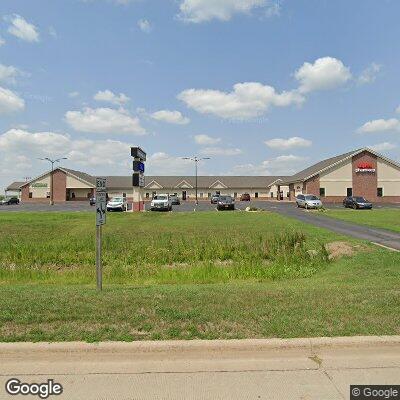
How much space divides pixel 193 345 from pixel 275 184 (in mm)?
77522

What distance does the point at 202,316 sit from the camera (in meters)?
4.81

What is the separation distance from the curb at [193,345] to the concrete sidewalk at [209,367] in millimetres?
11

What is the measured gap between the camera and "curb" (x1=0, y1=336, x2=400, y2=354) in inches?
157

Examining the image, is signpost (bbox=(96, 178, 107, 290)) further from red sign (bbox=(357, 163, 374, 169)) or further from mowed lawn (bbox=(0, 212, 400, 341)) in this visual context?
red sign (bbox=(357, 163, 374, 169))

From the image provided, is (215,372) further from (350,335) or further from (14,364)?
(14,364)

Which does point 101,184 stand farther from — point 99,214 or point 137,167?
point 137,167

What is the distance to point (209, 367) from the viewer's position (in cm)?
371

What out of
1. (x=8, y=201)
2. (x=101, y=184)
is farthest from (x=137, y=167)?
(x=8, y=201)

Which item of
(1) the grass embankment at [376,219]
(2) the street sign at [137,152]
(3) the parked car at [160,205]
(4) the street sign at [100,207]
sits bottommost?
(1) the grass embankment at [376,219]

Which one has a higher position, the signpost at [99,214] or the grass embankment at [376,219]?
the signpost at [99,214]

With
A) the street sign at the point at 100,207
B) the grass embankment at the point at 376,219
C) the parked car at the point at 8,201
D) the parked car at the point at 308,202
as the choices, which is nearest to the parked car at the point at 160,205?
the parked car at the point at 308,202

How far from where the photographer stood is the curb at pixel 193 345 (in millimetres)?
3986

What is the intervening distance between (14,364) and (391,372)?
398 cm

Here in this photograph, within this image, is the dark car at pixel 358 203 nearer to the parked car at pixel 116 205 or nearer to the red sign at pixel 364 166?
the red sign at pixel 364 166
